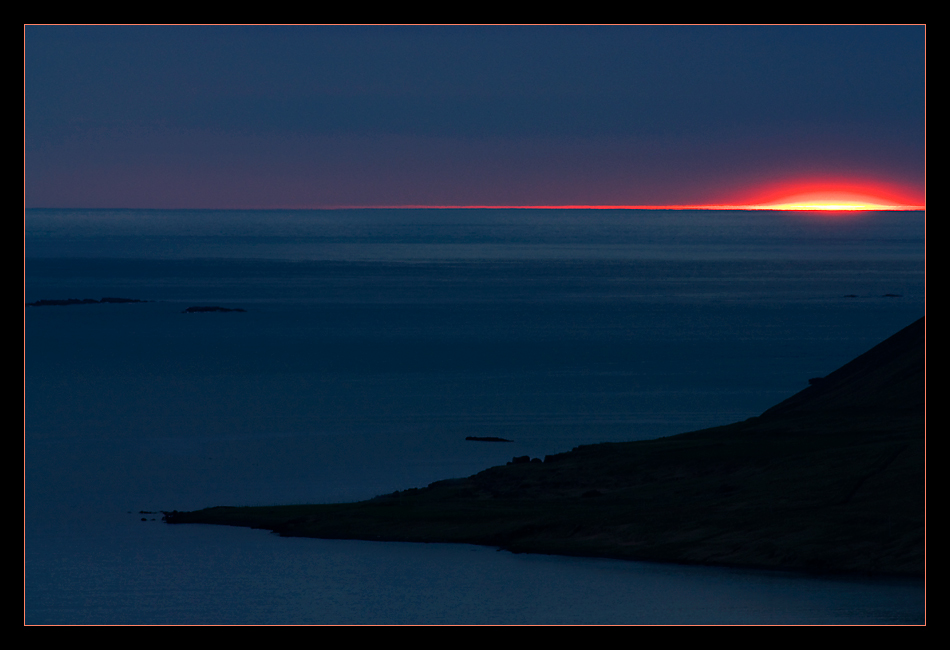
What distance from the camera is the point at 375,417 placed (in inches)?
2484

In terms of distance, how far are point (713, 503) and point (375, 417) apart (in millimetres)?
31960

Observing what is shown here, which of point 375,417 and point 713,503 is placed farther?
point 375,417

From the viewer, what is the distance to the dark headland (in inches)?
1184

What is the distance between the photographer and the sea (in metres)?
29.2

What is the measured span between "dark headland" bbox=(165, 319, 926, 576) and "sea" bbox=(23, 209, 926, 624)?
841mm

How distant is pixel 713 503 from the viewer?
1315 inches

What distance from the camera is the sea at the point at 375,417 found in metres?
29.2

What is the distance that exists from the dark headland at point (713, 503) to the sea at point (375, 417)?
841mm

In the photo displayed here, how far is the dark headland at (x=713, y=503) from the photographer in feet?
98.7

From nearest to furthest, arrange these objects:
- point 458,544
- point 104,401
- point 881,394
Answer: point 458,544 < point 881,394 < point 104,401
